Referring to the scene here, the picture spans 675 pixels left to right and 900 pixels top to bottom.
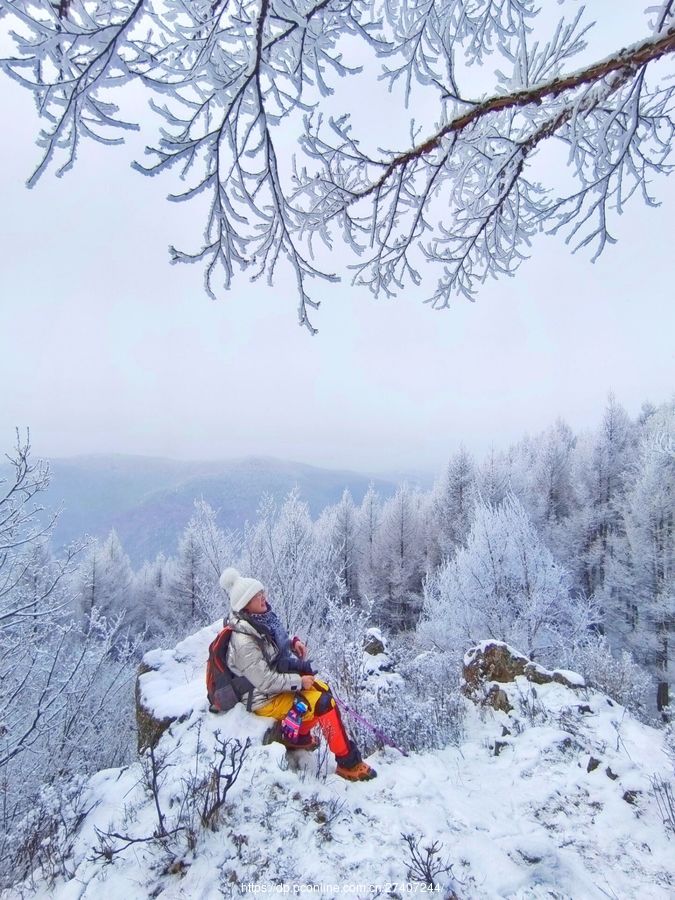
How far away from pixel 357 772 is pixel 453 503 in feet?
71.4

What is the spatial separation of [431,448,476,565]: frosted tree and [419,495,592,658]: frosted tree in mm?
10238

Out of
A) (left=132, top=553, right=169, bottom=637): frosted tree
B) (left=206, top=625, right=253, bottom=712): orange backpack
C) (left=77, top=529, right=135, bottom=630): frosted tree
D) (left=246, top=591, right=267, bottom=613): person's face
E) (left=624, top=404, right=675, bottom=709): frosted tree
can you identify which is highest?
(left=246, top=591, right=267, bottom=613): person's face

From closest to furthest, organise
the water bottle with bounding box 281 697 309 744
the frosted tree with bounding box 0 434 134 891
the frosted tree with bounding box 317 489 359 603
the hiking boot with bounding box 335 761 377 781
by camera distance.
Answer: the hiking boot with bounding box 335 761 377 781 < the water bottle with bounding box 281 697 309 744 < the frosted tree with bounding box 0 434 134 891 < the frosted tree with bounding box 317 489 359 603

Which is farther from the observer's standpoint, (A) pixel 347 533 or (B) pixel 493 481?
(A) pixel 347 533

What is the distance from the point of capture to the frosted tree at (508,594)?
1097 cm

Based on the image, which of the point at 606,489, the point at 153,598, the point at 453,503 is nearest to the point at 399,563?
the point at 453,503

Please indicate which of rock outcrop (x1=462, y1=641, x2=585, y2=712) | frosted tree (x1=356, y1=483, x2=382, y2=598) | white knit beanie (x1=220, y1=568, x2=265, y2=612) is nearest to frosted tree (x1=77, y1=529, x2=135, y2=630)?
frosted tree (x1=356, y1=483, x2=382, y2=598)

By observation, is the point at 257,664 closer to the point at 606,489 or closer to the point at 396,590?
the point at 396,590

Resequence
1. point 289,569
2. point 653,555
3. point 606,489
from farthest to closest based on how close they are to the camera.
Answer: point 606,489
point 653,555
point 289,569

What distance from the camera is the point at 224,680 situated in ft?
11.5

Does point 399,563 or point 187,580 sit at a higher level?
point 399,563

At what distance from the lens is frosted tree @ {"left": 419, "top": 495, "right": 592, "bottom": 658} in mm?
10969

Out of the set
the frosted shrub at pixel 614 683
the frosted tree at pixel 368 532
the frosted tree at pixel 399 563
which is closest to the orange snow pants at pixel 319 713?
the frosted shrub at pixel 614 683

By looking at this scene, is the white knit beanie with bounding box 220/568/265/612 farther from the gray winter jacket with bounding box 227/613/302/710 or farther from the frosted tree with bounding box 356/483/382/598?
the frosted tree with bounding box 356/483/382/598
